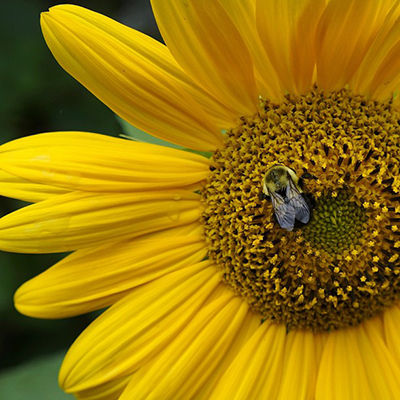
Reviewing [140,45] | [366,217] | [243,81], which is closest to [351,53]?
[243,81]

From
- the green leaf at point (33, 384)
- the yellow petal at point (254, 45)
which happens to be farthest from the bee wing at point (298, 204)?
the green leaf at point (33, 384)

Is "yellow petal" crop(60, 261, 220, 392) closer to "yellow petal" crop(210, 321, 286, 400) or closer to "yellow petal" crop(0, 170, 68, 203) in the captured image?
"yellow petal" crop(210, 321, 286, 400)

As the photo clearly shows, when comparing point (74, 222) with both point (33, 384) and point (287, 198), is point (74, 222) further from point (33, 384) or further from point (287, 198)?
point (33, 384)

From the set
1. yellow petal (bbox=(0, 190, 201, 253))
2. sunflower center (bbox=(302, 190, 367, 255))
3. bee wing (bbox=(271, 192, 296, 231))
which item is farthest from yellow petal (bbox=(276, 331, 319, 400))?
yellow petal (bbox=(0, 190, 201, 253))

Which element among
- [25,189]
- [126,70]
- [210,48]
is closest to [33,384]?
[25,189]

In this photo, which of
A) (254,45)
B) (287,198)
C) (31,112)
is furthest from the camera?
(31,112)

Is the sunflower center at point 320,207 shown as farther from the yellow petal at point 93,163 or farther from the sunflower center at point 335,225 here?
the yellow petal at point 93,163
